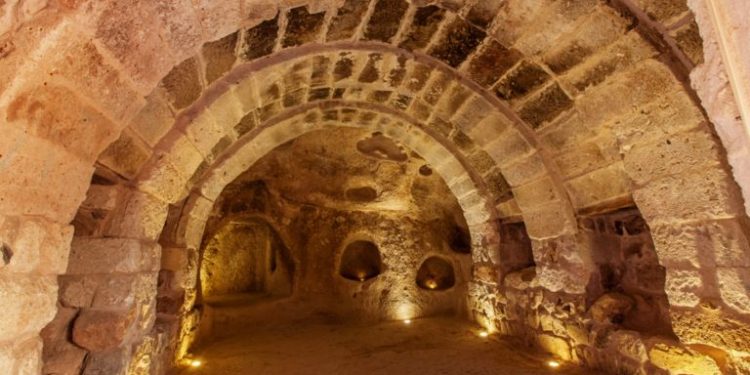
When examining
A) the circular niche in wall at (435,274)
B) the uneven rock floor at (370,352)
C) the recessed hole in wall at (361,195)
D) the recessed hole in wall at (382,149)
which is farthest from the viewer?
the circular niche in wall at (435,274)

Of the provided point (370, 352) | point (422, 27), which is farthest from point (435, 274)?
point (422, 27)

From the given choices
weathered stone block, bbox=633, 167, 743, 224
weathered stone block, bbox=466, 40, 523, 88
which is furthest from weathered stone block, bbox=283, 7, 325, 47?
weathered stone block, bbox=633, 167, 743, 224

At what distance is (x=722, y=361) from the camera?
6.25ft

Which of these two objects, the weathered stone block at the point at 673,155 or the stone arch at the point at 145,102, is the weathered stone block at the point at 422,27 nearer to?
the stone arch at the point at 145,102

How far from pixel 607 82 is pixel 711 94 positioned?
4.19ft

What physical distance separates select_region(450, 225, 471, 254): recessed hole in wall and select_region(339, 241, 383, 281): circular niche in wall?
1.34m

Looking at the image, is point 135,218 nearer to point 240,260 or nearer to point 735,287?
point 735,287

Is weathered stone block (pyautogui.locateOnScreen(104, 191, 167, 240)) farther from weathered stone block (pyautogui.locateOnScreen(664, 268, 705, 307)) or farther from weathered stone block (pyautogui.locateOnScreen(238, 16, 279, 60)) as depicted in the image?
weathered stone block (pyautogui.locateOnScreen(664, 268, 705, 307))

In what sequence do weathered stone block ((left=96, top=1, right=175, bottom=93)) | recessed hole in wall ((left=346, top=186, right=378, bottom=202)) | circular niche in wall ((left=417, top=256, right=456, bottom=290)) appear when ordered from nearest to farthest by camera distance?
weathered stone block ((left=96, top=1, right=175, bottom=93))
recessed hole in wall ((left=346, top=186, right=378, bottom=202))
circular niche in wall ((left=417, top=256, right=456, bottom=290))

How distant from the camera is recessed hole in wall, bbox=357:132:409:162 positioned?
5424 mm

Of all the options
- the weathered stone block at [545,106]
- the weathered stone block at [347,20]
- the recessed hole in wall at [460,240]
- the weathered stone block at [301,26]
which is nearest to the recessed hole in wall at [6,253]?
the weathered stone block at [301,26]

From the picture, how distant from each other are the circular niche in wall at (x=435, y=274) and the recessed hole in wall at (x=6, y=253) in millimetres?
5562

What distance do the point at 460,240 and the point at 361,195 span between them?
1901 mm

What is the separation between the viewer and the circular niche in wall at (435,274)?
6.19 metres
